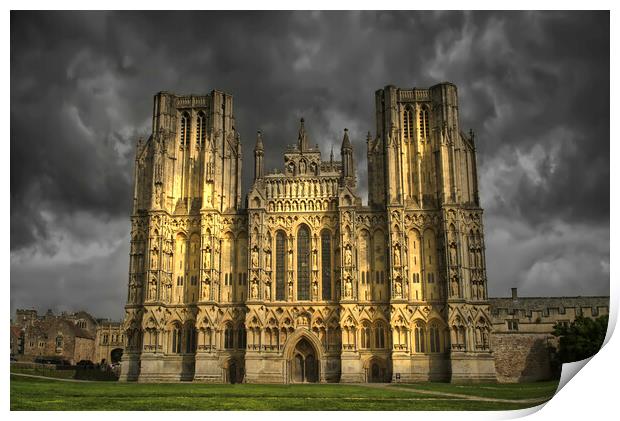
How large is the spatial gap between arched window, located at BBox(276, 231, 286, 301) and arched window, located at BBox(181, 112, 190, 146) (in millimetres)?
13573

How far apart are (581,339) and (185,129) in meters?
41.2

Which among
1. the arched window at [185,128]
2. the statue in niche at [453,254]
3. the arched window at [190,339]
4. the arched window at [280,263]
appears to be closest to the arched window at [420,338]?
the statue in niche at [453,254]

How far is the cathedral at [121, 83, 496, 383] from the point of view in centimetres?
6178

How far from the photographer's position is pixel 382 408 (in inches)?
1401

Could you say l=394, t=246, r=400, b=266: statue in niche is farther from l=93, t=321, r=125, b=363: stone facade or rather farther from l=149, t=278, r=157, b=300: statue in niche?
l=93, t=321, r=125, b=363: stone facade

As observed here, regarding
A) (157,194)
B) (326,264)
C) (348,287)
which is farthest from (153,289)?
(348,287)

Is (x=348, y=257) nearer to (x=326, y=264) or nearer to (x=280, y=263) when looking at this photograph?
(x=326, y=264)

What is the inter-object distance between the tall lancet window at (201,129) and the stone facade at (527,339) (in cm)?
3276

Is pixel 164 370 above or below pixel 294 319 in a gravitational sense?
below

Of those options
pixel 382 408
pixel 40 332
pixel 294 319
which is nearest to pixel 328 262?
pixel 294 319

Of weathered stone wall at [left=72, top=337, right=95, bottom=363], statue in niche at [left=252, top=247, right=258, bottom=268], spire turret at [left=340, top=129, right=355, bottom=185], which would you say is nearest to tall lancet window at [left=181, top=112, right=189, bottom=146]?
statue in niche at [left=252, top=247, right=258, bottom=268]

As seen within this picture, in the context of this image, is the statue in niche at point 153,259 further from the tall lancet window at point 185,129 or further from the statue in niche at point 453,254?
the statue in niche at point 453,254
